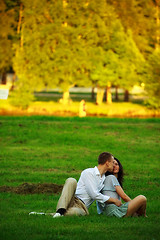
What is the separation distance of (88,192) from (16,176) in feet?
20.2

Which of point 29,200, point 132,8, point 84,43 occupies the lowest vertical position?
point 29,200

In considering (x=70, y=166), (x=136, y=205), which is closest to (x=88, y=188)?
(x=136, y=205)

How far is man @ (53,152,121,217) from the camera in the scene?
9227 mm

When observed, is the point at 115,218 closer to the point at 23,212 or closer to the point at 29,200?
the point at 23,212

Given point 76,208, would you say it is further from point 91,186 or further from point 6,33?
point 6,33

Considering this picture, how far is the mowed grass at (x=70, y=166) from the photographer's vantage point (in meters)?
8.04

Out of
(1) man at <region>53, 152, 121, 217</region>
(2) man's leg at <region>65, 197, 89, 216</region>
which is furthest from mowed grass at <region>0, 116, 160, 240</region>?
(1) man at <region>53, 152, 121, 217</region>

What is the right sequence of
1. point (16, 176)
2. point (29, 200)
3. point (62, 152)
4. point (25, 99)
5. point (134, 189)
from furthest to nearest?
point (25, 99)
point (62, 152)
point (16, 176)
point (134, 189)
point (29, 200)

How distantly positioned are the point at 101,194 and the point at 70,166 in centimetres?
850

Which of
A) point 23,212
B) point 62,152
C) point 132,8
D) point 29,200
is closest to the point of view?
point 23,212

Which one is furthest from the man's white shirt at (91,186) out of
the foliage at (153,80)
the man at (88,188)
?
the foliage at (153,80)

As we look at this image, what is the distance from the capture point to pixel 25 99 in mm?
45062

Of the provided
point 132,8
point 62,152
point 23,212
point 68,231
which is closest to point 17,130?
point 62,152

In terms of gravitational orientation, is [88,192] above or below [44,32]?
below
